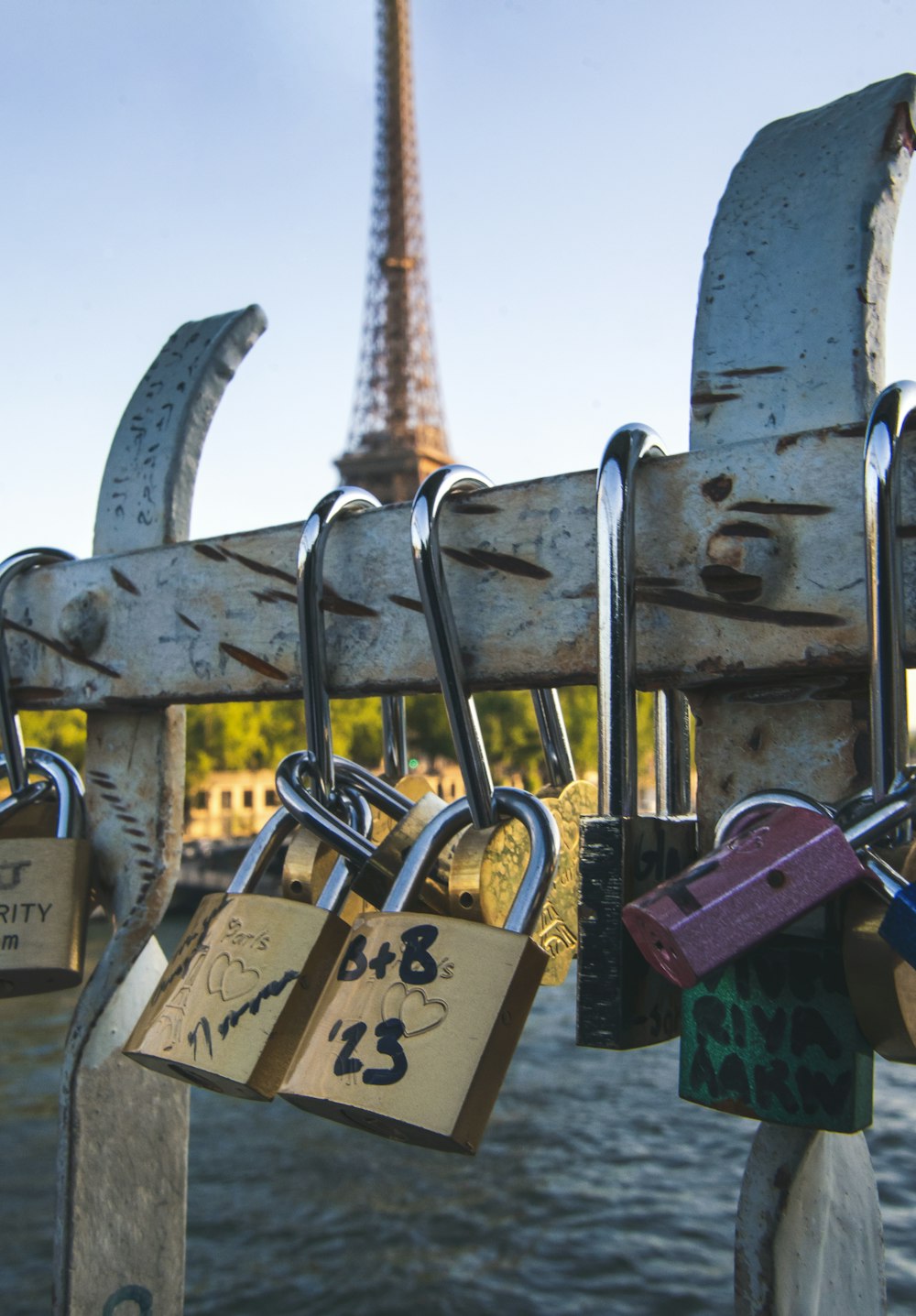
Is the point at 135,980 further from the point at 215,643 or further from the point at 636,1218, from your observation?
the point at 636,1218

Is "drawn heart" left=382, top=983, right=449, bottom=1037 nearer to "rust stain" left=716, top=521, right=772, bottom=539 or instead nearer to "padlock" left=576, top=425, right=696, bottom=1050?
"padlock" left=576, top=425, right=696, bottom=1050

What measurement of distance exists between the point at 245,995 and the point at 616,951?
0.84 ft

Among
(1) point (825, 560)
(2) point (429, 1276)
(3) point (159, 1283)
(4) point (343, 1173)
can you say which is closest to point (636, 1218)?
(2) point (429, 1276)

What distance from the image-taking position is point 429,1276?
23.2ft

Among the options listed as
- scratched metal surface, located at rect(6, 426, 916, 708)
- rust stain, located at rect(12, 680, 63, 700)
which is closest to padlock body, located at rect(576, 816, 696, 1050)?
scratched metal surface, located at rect(6, 426, 916, 708)

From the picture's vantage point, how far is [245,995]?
28.8 inches

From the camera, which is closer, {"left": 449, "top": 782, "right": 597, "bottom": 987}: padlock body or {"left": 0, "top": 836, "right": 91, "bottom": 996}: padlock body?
{"left": 449, "top": 782, "right": 597, "bottom": 987}: padlock body

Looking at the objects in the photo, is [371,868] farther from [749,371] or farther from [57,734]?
[57,734]

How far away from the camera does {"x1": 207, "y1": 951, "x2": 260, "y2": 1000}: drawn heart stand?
29.0 inches

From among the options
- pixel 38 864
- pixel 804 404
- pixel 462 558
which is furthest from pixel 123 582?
pixel 804 404

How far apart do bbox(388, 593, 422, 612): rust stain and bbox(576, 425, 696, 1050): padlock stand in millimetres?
171

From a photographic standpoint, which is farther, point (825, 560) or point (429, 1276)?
point (429, 1276)

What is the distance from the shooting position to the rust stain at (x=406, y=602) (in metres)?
A: 0.80

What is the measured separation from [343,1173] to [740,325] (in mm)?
9481
